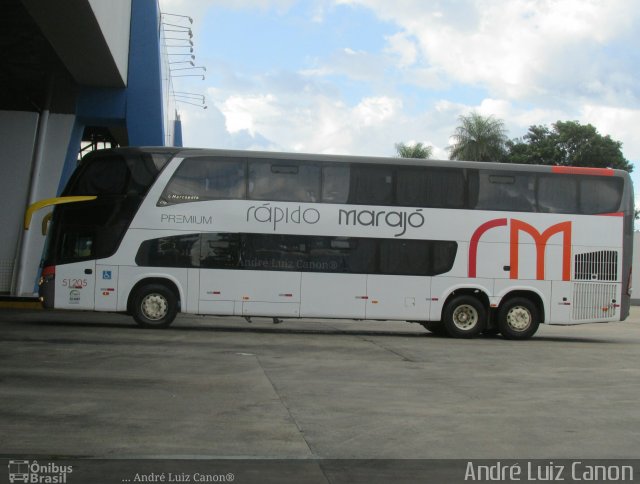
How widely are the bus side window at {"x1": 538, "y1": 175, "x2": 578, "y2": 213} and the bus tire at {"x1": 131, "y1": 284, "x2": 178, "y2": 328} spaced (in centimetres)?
838

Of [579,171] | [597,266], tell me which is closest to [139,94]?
[579,171]

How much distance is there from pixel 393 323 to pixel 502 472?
62.6ft

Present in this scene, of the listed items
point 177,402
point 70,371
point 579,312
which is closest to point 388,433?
point 177,402

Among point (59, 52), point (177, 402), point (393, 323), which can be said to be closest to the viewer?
point (177, 402)

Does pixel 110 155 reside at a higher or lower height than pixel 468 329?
higher

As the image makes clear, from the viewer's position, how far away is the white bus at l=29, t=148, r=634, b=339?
16.8m

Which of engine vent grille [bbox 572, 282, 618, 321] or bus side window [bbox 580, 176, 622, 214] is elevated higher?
bus side window [bbox 580, 176, 622, 214]

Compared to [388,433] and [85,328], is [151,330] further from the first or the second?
[388,433]

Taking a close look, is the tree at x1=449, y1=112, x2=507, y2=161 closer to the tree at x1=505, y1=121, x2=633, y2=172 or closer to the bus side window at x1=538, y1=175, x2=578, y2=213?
the tree at x1=505, y1=121, x2=633, y2=172

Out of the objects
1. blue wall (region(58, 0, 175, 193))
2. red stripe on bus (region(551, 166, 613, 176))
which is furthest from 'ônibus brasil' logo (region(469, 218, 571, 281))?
blue wall (region(58, 0, 175, 193))

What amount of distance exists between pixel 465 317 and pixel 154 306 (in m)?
6.78

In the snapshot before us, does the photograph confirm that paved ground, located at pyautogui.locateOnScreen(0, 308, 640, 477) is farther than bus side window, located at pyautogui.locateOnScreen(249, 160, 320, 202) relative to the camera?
No

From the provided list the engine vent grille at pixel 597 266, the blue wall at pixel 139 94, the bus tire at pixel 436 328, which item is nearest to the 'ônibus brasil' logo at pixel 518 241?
the engine vent grille at pixel 597 266

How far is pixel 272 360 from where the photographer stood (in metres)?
12.4
